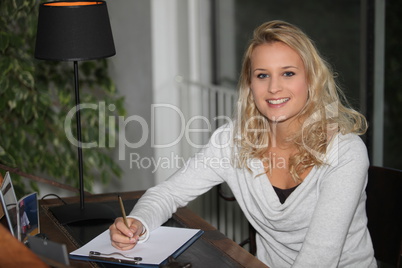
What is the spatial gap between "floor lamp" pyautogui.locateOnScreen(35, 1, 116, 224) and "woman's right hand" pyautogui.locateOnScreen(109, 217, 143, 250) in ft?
0.88

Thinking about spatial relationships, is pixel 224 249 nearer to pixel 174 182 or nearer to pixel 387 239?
pixel 174 182

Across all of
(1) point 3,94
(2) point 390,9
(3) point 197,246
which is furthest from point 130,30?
(3) point 197,246

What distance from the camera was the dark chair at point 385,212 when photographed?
1.83m

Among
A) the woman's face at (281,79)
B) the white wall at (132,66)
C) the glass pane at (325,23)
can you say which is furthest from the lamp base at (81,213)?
the white wall at (132,66)

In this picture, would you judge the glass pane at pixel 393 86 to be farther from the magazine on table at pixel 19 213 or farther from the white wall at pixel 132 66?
the white wall at pixel 132 66

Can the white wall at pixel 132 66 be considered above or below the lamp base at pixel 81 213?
above

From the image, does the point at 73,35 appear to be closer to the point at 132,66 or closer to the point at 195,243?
the point at 195,243

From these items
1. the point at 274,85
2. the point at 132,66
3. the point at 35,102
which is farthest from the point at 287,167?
the point at 132,66

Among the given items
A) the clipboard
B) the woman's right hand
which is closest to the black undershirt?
the clipboard

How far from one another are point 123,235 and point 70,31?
2.14 feet

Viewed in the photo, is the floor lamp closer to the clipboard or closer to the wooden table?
Answer: the wooden table

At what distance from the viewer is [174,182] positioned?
6.62ft

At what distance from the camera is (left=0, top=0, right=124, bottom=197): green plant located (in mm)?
2848

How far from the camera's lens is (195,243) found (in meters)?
1.73
